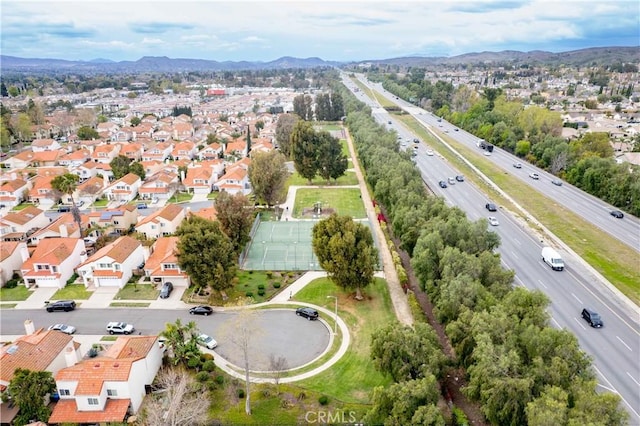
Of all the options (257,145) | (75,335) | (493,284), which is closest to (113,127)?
(257,145)

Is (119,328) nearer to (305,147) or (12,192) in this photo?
(305,147)

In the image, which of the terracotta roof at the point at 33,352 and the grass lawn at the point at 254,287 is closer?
the terracotta roof at the point at 33,352

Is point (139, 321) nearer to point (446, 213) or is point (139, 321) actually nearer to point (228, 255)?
point (228, 255)

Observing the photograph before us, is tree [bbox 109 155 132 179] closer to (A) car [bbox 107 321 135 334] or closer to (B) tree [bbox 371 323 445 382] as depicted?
(A) car [bbox 107 321 135 334]

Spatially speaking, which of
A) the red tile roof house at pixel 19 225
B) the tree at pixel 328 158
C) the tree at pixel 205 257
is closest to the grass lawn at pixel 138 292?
the tree at pixel 205 257

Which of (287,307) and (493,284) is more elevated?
(493,284)

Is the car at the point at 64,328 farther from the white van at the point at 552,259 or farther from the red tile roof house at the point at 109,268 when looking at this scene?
the white van at the point at 552,259

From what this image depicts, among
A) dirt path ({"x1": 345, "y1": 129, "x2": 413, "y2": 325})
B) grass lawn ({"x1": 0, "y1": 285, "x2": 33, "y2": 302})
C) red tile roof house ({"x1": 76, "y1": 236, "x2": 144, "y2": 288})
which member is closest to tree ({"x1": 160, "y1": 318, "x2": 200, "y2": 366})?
red tile roof house ({"x1": 76, "y1": 236, "x2": 144, "y2": 288})
